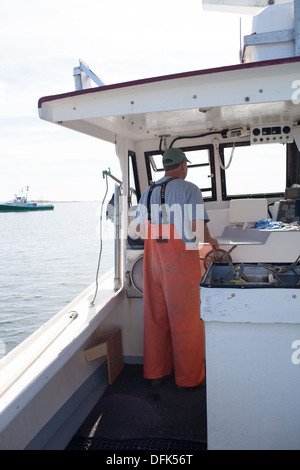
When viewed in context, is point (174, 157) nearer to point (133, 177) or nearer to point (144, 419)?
point (133, 177)

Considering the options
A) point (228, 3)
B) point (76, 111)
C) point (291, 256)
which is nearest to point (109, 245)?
point (228, 3)

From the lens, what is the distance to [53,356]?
8.35 feet

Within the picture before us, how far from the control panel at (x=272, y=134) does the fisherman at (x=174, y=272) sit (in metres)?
1.95

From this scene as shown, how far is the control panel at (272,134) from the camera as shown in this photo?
4.99m

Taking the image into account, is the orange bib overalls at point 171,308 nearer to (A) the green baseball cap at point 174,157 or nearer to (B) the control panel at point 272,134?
(A) the green baseball cap at point 174,157

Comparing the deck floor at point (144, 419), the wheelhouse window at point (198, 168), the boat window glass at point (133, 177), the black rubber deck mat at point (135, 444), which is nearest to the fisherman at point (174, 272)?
the deck floor at point (144, 419)

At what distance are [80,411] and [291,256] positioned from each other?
2.83m

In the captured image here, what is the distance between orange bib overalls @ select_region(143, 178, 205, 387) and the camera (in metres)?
3.30

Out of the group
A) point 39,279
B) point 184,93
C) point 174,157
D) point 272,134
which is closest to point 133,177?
point 272,134

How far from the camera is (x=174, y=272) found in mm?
3299

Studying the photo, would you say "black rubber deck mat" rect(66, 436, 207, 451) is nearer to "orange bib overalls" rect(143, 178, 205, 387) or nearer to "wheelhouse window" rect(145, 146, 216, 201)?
"orange bib overalls" rect(143, 178, 205, 387)

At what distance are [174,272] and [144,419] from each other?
1.18 metres

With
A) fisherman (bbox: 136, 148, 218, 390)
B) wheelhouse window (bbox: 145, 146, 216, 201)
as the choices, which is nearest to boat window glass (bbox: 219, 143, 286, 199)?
wheelhouse window (bbox: 145, 146, 216, 201)

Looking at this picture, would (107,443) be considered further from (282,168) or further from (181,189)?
(282,168)
